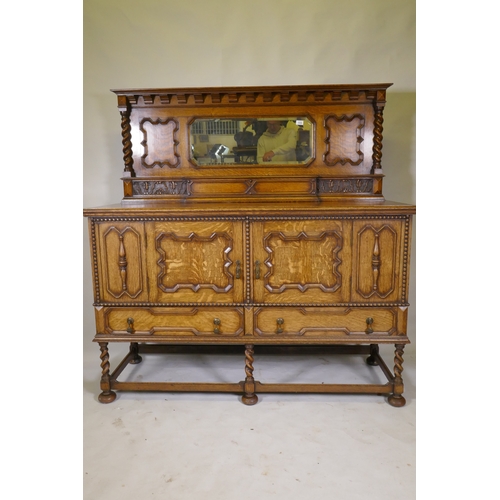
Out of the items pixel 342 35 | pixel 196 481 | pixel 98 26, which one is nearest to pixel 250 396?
pixel 196 481

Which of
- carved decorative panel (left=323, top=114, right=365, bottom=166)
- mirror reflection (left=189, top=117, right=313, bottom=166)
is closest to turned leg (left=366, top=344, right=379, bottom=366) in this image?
carved decorative panel (left=323, top=114, right=365, bottom=166)

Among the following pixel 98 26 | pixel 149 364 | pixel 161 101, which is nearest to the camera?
pixel 161 101

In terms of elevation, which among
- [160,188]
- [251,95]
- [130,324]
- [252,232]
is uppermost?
[251,95]

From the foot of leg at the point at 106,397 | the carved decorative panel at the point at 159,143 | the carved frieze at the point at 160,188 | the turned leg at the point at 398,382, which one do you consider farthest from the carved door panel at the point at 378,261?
the foot of leg at the point at 106,397

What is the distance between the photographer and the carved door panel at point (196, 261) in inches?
93.6

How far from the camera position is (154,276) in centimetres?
243

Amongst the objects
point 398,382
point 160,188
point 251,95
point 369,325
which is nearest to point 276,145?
point 251,95

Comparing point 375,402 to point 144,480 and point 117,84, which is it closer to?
point 144,480

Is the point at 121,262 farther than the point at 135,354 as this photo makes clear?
No

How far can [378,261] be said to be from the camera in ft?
7.69

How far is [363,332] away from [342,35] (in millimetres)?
2360

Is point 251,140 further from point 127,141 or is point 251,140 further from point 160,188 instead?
point 127,141

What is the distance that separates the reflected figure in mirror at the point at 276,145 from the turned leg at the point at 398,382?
4.67 feet

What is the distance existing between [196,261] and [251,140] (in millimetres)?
944
